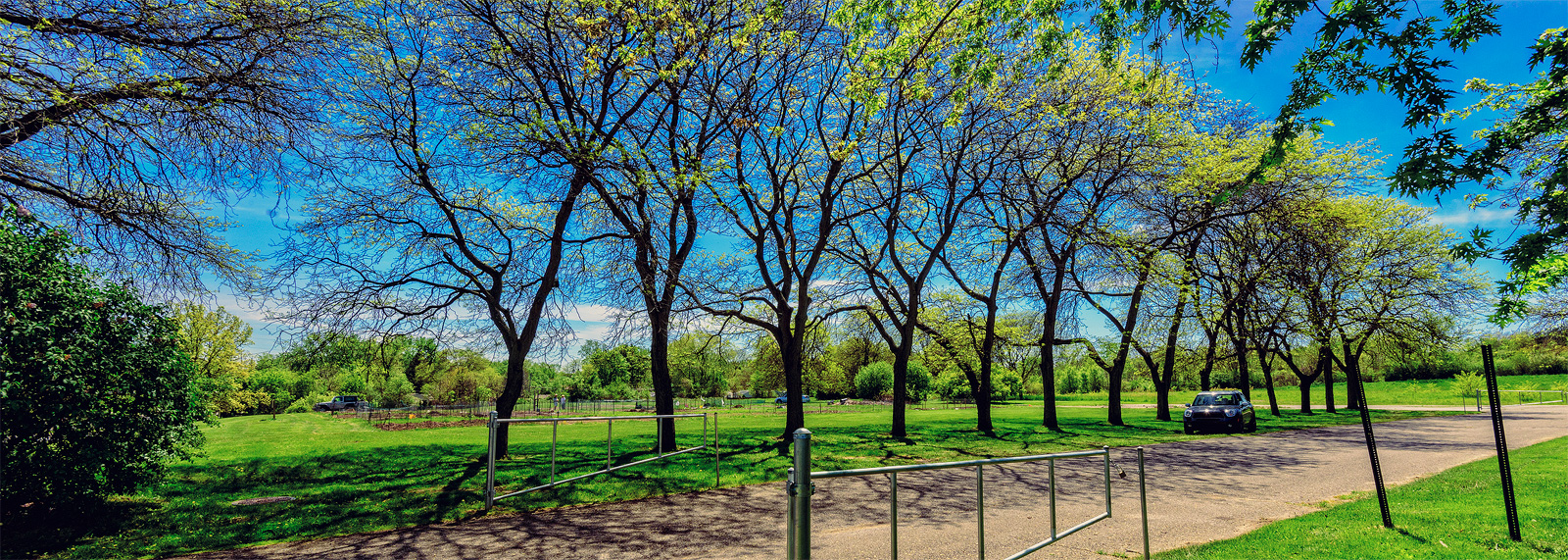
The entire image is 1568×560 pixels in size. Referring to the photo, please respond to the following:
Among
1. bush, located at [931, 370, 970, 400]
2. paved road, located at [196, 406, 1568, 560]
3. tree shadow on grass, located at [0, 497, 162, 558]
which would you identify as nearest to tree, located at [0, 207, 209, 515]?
tree shadow on grass, located at [0, 497, 162, 558]

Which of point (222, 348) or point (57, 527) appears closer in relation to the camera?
point (57, 527)

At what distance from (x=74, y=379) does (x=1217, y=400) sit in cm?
2841

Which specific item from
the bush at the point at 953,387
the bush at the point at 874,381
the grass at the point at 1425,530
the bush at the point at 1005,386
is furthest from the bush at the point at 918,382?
the grass at the point at 1425,530

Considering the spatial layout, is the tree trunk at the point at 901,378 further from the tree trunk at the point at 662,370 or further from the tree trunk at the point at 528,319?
the tree trunk at the point at 528,319

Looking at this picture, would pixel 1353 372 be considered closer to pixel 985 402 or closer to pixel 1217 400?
pixel 985 402

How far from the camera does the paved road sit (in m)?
7.01

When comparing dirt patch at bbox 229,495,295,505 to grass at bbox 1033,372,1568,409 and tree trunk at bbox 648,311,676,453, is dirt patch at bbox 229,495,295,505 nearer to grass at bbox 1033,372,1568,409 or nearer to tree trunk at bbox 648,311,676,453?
tree trunk at bbox 648,311,676,453

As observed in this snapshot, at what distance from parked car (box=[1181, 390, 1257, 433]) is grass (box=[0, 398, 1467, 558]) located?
120 cm

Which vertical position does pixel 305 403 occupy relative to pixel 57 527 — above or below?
below

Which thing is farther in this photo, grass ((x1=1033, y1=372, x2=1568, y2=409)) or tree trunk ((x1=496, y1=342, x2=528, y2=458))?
grass ((x1=1033, y1=372, x2=1568, y2=409))

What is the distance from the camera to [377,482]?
1158 cm

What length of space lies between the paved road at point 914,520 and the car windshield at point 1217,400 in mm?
9038

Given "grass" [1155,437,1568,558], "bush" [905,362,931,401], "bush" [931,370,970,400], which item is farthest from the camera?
"bush" [905,362,931,401]

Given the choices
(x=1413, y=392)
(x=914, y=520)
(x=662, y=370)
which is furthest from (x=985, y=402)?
(x=1413, y=392)
